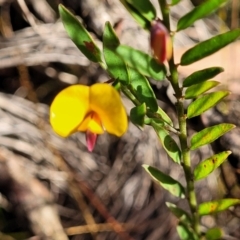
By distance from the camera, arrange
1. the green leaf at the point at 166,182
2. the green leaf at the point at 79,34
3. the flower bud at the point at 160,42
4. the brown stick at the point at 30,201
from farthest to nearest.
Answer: the brown stick at the point at 30,201
the green leaf at the point at 166,182
the green leaf at the point at 79,34
the flower bud at the point at 160,42

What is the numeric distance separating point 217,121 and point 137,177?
283 mm

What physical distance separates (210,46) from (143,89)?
12 cm

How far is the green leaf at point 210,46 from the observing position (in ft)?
1.84

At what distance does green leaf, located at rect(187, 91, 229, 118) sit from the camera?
66 centimetres

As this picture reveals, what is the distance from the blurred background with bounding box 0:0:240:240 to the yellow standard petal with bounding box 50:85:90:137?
73 cm

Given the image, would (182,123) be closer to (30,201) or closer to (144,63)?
(144,63)

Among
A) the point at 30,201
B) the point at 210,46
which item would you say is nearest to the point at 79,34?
the point at 210,46

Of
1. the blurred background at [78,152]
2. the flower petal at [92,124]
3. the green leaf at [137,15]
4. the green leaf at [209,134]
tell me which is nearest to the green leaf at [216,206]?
the green leaf at [209,134]

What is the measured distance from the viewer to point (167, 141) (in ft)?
2.32

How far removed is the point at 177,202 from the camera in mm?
1436

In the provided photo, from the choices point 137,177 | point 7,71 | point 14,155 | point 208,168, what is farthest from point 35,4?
point 208,168

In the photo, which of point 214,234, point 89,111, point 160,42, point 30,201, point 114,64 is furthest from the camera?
point 30,201

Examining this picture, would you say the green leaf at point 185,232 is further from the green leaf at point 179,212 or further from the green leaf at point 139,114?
the green leaf at point 139,114

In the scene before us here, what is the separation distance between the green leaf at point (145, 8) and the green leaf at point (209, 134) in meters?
0.19
